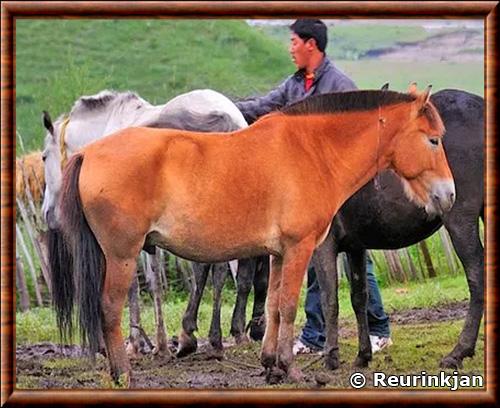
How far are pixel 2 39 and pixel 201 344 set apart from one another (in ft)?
11.3

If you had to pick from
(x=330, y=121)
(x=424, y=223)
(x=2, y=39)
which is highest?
(x=2, y=39)

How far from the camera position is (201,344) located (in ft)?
33.8

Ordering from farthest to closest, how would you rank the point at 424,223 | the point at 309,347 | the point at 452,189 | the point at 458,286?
the point at 458,286 < the point at 309,347 < the point at 424,223 < the point at 452,189

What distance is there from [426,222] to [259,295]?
2129 millimetres

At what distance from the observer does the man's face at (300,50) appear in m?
9.22

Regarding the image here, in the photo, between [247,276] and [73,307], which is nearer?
[73,307]

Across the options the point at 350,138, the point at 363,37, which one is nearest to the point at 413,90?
the point at 350,138

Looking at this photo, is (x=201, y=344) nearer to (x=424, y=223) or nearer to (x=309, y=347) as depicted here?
(x=309, y=347)

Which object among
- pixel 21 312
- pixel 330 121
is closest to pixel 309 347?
pixel 330 121

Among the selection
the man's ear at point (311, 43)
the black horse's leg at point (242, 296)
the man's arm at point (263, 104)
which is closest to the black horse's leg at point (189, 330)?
the black horse's leg at point (242, 296)

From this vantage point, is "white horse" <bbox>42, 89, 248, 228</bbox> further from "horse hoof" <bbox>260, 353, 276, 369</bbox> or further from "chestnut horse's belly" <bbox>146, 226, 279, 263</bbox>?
"horse hoof" <bbox>260, 353, 276, 369</bbox>

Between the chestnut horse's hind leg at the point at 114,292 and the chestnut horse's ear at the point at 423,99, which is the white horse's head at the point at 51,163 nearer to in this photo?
the chestnut horse's hind leg at the point at 114,292

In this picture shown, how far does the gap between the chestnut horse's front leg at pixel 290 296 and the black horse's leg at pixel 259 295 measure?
6.80 feet

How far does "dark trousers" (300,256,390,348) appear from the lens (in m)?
9.74
